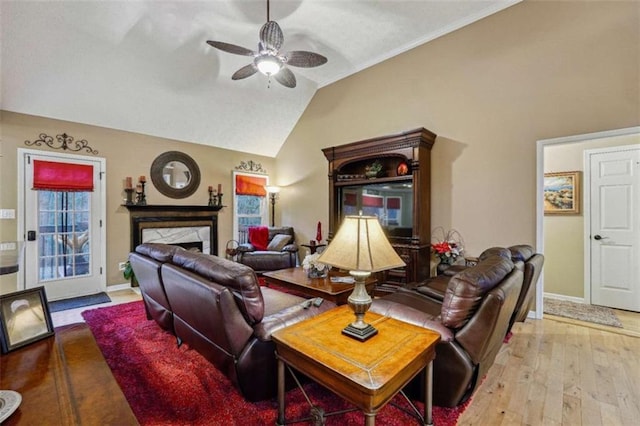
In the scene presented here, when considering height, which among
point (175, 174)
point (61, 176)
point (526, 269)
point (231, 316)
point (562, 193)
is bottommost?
point (231, 316)

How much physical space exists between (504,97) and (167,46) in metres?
4.45

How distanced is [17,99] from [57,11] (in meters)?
1.45

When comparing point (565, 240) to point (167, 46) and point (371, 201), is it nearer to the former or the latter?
point (371, 201)

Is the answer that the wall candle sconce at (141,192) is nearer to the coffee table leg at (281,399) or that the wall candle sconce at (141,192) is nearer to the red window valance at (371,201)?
the red window valance at (371,201)

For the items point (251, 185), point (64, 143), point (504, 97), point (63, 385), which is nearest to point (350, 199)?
point (251, 185)

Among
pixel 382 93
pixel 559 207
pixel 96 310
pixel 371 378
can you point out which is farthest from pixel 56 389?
pixel 559 207

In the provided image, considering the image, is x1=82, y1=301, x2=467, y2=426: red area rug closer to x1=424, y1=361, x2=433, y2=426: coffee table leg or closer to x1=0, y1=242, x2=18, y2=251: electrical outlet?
x1=424, y1=361, x2=433, y2=426: coffee table leg

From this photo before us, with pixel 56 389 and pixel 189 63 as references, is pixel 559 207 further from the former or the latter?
pixel 189 63

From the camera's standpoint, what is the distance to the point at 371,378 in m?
1.17

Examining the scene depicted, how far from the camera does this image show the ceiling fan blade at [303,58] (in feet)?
10.4

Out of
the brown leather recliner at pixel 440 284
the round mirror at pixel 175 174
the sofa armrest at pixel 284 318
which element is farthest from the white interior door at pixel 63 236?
the brown leather recliner at pixel 440 284

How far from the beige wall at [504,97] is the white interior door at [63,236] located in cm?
450

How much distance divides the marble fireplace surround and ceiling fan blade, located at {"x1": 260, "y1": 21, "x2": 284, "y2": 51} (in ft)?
11.2

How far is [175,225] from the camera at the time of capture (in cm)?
516
